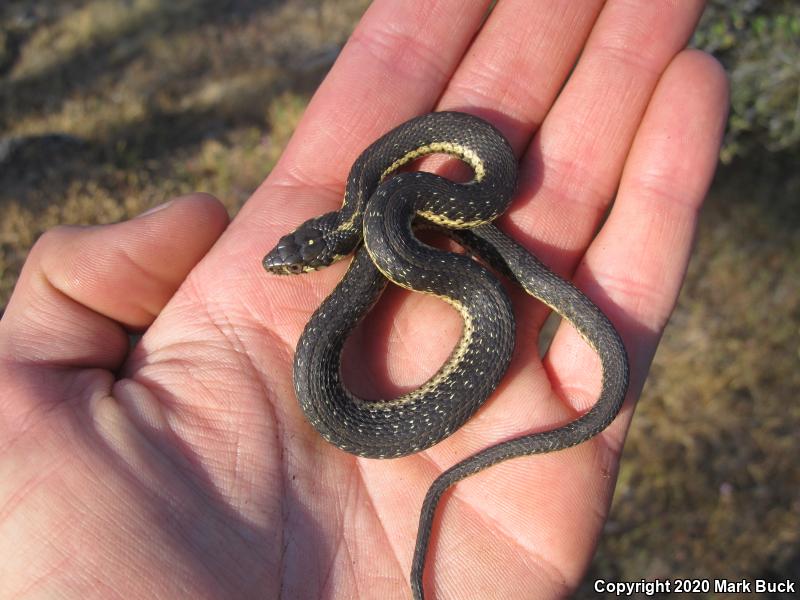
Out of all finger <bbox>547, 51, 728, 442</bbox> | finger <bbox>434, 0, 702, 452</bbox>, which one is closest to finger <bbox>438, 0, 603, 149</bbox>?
finger <bbox>434, 0, 702, 452</bbox>

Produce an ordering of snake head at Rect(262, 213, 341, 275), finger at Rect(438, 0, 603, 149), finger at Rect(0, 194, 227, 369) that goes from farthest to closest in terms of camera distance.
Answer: finger at Rect(438, 0, 603, 149) < snake head at Rect(262, 213, 341, 275) < finger at Rect(0, 194, 227, 369)

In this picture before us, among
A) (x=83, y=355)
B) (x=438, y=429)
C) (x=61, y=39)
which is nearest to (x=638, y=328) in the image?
(x=438, y=429)

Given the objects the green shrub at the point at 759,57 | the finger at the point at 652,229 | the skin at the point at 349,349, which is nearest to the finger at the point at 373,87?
the skin at the point at 349,349

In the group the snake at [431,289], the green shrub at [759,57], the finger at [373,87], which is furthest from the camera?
the green shrub at [759,57]

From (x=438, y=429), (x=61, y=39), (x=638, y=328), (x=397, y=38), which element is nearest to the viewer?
(x=438, y=429)

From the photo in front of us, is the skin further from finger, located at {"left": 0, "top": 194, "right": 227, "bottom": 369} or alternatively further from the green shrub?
the green shrub

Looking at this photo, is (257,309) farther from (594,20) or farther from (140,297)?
(594,20)

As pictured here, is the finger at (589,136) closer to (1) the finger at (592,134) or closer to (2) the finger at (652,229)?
(1) the finger at (592,134)

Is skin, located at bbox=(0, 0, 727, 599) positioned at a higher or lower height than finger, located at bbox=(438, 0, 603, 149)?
lower
